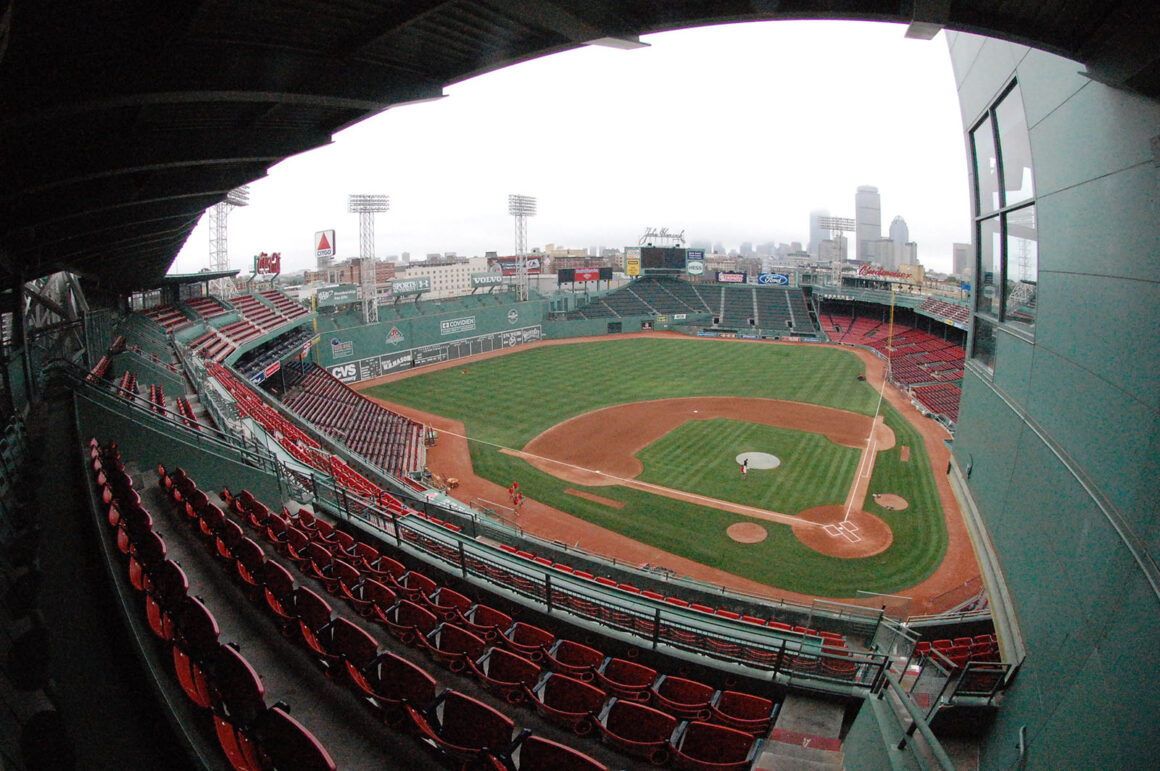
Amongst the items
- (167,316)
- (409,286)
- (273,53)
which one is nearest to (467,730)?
(273,53)

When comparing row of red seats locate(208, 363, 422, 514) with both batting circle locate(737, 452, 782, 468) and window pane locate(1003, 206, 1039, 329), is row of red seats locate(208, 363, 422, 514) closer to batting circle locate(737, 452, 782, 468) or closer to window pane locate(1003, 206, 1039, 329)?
window pane locate(1003, 206, 1039, 329)

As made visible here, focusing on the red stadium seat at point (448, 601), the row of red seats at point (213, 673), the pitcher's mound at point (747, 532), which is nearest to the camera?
the row of red seats at point (213, 673)

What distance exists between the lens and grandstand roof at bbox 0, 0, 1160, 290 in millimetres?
3916

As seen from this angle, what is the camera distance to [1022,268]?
6965mm

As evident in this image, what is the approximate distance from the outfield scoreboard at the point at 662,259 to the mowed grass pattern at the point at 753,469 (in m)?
44.8

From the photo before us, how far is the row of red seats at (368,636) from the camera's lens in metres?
3.86

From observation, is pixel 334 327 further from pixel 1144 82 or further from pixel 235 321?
pixel 1144 82

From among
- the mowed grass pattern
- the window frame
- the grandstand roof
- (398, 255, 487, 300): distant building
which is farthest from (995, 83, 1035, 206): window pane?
(398, 255, 487, 300): distant building

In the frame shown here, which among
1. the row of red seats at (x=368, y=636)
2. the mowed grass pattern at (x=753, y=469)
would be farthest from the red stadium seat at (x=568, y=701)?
the mowed grass pattern at (x=753, y=469)

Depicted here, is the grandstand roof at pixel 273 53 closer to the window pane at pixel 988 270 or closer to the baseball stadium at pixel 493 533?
the baseball stadium at pixel 493 533

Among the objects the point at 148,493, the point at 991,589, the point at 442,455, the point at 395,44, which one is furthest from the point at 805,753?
the point at 442,455

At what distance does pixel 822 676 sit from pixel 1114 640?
9.71 feet

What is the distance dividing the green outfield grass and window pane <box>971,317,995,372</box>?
8846 millimetres

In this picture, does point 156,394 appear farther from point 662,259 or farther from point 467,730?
point 662,259
